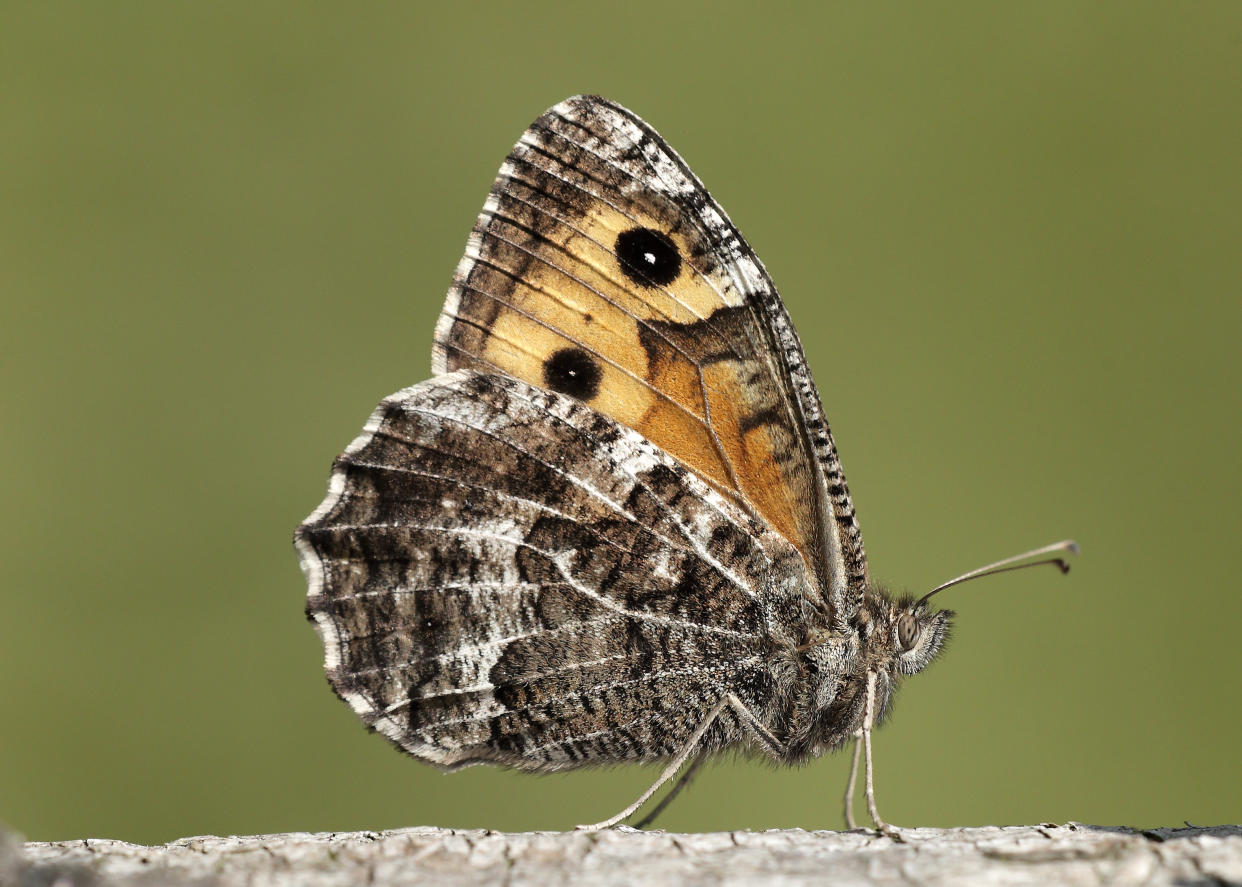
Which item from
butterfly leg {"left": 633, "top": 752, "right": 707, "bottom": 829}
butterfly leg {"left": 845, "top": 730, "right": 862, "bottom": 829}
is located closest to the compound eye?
butterfly leg {"left": 845, "top": 730, "right": 862, "bottom": 829}

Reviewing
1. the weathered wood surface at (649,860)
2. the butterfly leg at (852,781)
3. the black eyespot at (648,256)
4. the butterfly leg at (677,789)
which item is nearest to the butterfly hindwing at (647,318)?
the black eyespot at (648,256)

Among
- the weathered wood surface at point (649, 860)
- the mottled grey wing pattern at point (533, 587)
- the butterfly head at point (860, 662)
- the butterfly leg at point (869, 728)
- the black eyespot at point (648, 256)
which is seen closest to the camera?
the weathered wood surface at point (649, 860)

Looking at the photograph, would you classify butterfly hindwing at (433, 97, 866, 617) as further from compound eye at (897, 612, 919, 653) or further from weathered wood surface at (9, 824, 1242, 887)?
weathered wood surface at (9, 824, 1242, 887)

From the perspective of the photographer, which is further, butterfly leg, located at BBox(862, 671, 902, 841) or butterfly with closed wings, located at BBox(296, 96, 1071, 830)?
A: butterfly with closed wings, located at BBox(296, 96, 1071, 830)

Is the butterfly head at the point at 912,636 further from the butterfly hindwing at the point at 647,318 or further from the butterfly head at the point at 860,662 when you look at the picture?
the butterfly hindwing at the point at 647,318

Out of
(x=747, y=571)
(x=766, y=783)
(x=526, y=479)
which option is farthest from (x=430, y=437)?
(x=766, y=783)

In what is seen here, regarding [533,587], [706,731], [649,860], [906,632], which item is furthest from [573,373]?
[649,860]

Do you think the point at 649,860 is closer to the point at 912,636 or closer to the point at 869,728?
the point at 869,728
